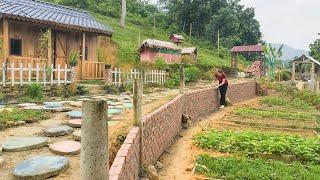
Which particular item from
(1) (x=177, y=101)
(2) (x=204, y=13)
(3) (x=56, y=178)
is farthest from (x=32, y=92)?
(2) (x=204, y=13)

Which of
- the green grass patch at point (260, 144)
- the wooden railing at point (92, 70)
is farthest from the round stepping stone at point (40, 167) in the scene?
the wooden railing at point (92, 70)

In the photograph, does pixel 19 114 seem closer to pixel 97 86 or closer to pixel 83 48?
pixel 97 86

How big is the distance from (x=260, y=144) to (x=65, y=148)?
17.7 ft

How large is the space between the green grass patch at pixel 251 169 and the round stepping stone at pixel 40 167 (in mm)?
3344

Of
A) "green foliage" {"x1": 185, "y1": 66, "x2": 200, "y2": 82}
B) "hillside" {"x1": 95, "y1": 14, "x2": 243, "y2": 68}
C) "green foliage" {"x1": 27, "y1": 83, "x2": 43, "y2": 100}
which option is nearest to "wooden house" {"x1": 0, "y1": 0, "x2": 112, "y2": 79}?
"green foliage" {"x1": 27, "y1": 83, "x2": 43, "y2": 100}

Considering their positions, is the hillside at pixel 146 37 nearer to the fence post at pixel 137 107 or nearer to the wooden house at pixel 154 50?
the wooden house at pixel 154 50

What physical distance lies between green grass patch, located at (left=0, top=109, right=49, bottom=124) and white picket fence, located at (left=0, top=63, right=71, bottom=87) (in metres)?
4.58

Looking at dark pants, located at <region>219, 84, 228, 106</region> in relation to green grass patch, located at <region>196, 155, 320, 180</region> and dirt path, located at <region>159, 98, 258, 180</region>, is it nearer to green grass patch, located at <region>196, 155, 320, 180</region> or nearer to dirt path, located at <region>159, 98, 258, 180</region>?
dirt path, located at <region>159, 98, 258, 180</region>

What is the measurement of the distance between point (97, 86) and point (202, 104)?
463cm

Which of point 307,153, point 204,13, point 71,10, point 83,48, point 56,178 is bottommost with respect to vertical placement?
point 307,153

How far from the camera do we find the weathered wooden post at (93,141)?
269 centimetres

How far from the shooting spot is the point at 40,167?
4426mm

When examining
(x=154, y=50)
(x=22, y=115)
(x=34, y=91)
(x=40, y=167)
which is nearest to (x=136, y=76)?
(x=34, y=91)

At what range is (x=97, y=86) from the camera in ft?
52.5
